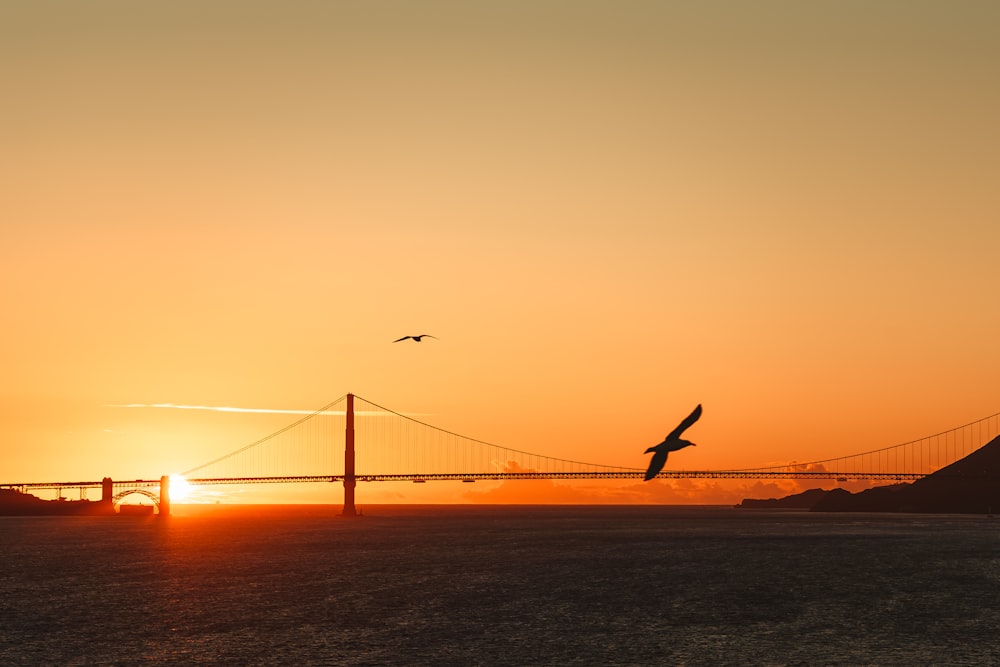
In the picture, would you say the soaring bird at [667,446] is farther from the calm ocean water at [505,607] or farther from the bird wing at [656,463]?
the calm ocean water at [505,607]

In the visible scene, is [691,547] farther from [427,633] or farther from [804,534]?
[427,633]

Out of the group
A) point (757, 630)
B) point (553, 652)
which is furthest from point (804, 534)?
point (553, 652)

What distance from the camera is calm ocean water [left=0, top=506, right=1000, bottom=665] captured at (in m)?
45.2

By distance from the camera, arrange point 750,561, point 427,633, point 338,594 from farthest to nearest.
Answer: point 750,561, point 338,594, point 427,633

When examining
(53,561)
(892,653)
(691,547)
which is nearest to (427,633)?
(892,653)

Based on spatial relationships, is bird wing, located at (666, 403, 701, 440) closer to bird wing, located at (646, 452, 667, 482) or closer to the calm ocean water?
bird wing, located at (646, 452, 667, 482)

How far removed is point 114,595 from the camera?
225ft

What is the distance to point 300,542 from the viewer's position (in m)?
131

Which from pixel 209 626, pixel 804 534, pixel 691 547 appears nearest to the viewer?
pixel 209 626

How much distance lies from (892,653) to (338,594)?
110 ft

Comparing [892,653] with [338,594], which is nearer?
[892,653]

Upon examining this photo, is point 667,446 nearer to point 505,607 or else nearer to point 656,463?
point 656,463

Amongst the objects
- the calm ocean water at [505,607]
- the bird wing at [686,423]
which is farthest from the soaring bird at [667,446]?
the calm ocean water at [505,607]

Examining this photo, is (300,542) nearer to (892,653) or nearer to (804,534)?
(804,534)
